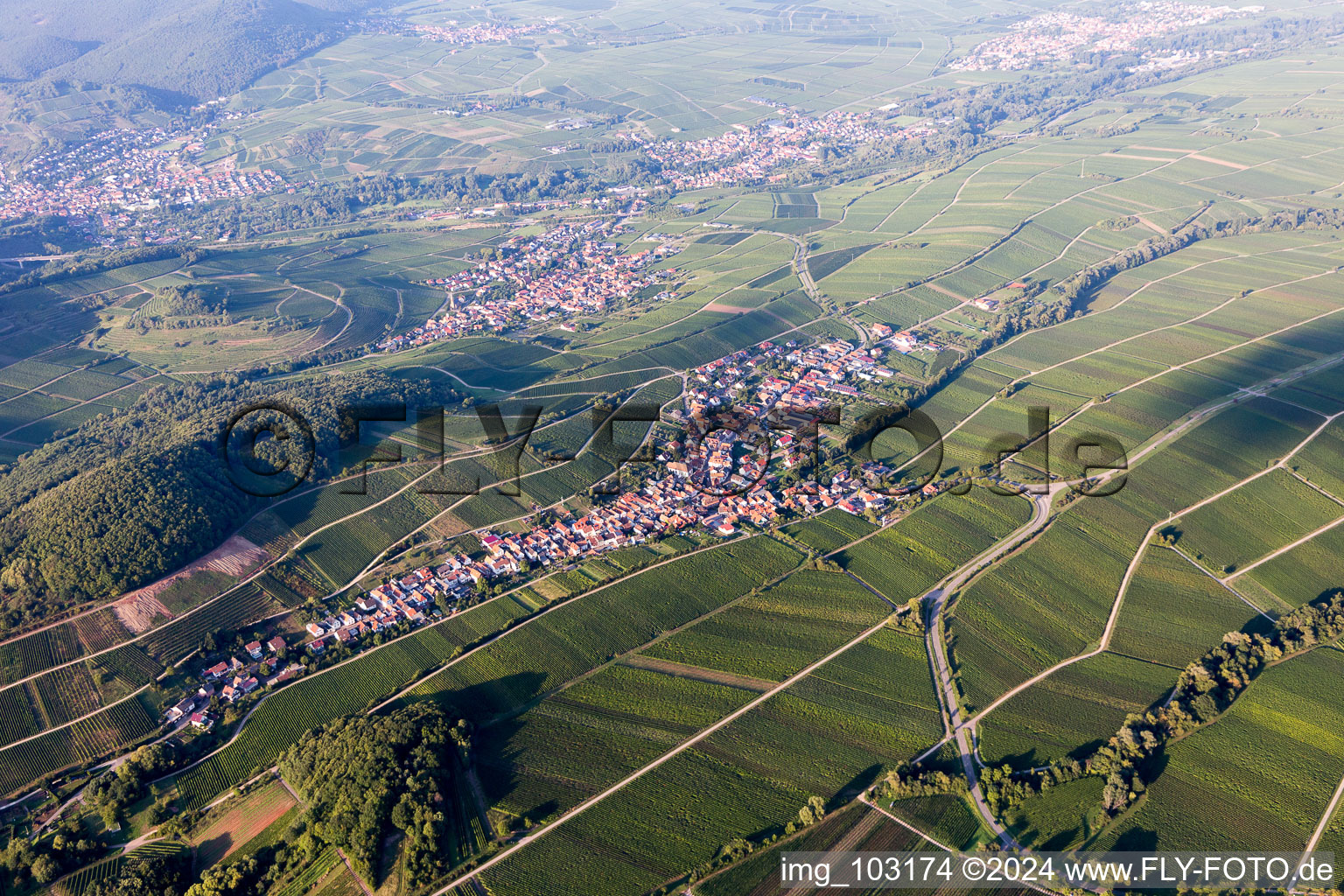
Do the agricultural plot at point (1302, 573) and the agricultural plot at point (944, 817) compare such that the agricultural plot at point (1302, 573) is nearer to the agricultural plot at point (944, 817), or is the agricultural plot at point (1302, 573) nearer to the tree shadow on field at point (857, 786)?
the agricultural plot at point (944, 817)

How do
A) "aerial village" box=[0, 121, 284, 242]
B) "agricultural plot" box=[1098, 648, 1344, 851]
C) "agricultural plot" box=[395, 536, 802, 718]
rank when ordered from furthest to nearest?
1. "aerial village" box=[0, 121, 284, 242]
2. "agricultural plot" box=[395, 536, 802, 718]
3. "agricultural plot" box=[1098, 648, 1344, 851]

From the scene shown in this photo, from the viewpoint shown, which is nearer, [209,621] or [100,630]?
[100,630]

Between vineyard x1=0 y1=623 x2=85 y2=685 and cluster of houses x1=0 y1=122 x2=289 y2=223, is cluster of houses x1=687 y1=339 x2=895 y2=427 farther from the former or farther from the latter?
cluster of houses x1=0 y1=122 x2=289 y2=223

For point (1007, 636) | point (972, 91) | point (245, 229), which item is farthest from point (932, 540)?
point (972, 91)

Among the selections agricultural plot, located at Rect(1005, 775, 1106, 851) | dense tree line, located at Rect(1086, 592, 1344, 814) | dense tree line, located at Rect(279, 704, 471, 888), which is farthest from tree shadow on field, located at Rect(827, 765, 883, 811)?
dense tree line, located at Rect(279, 704, 471, 888)

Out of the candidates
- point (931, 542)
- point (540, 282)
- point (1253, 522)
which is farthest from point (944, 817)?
point (540, 282)

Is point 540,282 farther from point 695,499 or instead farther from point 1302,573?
point 1302,573

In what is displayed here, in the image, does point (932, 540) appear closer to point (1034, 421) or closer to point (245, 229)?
point (1034, 421)
